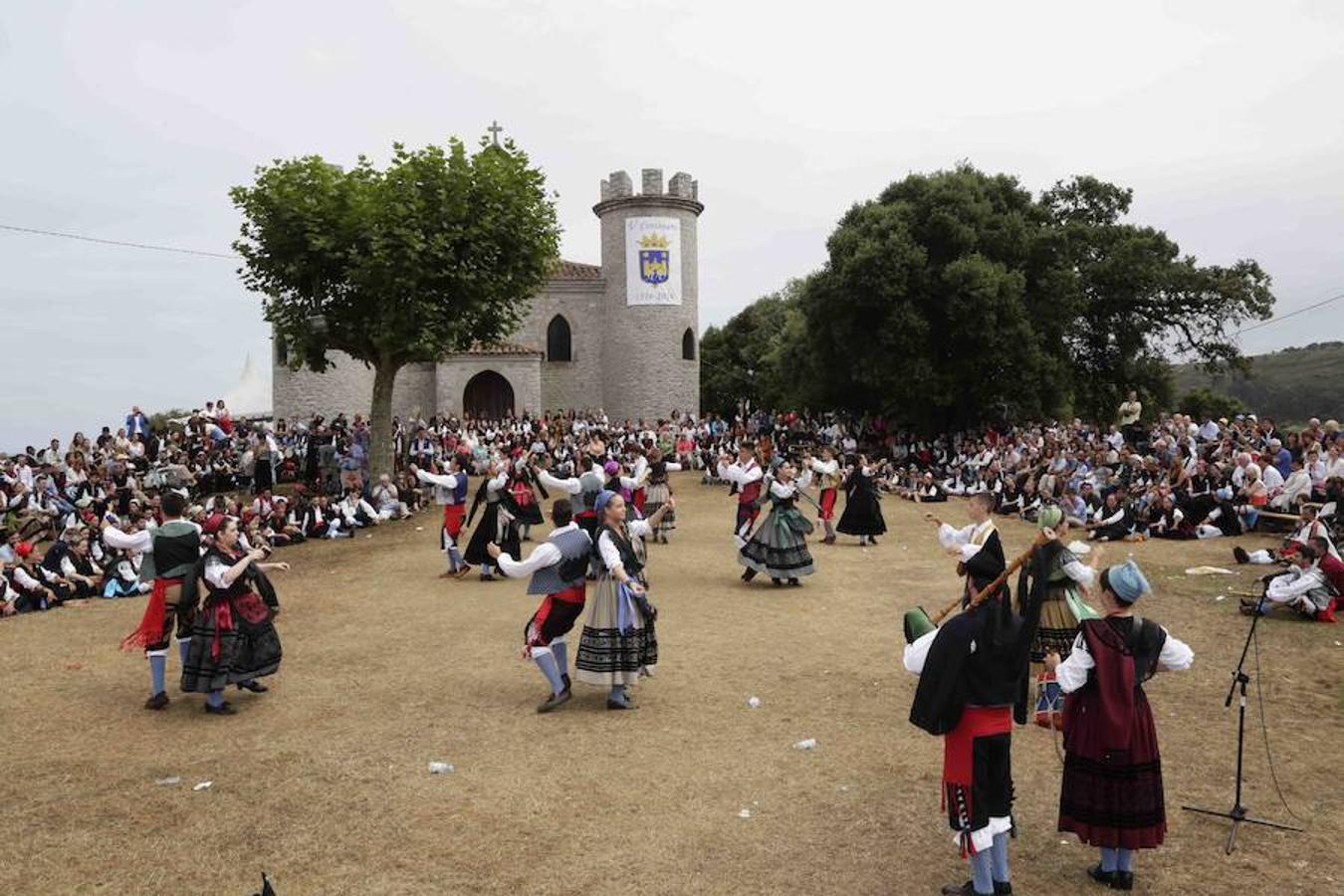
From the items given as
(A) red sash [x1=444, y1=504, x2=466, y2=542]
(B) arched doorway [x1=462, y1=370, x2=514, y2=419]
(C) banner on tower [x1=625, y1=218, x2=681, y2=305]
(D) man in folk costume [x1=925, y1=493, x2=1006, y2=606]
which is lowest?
(A) red sash [x1=444, y1=504, x2=466, y2=542]

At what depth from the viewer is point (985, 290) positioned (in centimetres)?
2731

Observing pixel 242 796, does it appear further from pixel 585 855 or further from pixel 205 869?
pixel 585 855

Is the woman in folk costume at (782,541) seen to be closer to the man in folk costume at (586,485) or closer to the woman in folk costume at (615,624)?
the man in folk costume at (586,485)

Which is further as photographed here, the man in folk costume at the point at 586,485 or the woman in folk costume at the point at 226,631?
the man in folk costume at the point at 586,485

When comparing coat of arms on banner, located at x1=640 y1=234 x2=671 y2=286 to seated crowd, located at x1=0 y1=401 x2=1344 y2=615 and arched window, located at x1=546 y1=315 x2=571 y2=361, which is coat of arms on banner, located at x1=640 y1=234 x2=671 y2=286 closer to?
arched window, located at x1=546 y1=315 x2=571 y2=361

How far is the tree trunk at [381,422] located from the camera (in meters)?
24.0

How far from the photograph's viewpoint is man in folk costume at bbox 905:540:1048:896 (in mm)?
5109

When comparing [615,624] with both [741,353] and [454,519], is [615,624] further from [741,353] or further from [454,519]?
[741,353]

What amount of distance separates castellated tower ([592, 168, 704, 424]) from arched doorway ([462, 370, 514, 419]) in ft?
14.2

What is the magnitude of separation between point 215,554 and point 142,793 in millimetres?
2205

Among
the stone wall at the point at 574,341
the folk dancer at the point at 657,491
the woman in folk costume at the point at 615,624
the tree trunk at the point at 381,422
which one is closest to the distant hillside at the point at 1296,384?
the stone wall at the point at 574,341

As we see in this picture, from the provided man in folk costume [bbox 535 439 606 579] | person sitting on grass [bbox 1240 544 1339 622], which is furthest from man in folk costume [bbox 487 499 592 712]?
person sitting on grass [bbox 1240 544 1339 622]

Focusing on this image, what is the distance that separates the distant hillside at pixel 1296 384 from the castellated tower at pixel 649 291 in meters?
21.3

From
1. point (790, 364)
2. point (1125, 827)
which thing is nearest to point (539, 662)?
point (1125, 827)
